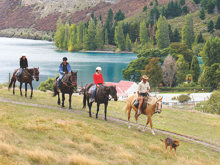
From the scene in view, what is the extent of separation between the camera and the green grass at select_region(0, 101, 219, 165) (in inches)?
352

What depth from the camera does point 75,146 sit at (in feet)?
36.1

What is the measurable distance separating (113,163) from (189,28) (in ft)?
468

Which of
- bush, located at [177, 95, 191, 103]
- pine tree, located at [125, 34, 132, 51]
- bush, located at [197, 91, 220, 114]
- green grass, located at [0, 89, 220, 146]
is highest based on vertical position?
pine tree, located at [125, 34, 132, 51]

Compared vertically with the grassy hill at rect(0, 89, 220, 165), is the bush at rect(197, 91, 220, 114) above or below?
below

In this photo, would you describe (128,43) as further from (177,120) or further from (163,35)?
(177,120)

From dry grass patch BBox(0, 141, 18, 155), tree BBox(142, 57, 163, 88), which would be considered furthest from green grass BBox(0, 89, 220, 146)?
tree BBox(142, 57, 163, 88)

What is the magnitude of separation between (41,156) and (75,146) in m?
2.43

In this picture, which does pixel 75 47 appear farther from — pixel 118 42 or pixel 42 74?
pixel 42 74

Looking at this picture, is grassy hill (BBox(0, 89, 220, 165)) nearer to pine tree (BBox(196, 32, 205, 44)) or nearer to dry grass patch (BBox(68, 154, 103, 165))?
dry grass patch (BBox(68, 154, 103, 165))

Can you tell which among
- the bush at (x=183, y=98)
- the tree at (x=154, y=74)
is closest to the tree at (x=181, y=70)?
the tree at (x=154, y=74)

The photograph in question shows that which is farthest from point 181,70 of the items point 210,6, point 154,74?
point 210,6

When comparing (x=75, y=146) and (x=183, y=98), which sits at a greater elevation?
(x=75, y=146)

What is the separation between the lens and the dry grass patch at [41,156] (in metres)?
8.67

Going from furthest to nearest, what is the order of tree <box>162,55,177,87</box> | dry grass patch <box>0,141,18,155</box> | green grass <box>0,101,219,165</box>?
tree <box>162,55,177,87</box> < green grass <box>0,101,219,165</box> < dry grass patch <box>0,141,18,155</box>
